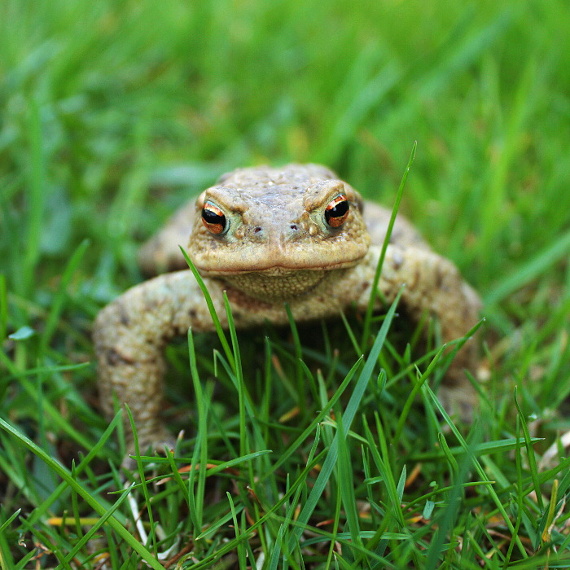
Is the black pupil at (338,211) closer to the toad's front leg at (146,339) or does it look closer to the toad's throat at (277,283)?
the toad's throat at (277,283)

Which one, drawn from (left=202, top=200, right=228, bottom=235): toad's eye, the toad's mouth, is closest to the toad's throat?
the toad's mouth

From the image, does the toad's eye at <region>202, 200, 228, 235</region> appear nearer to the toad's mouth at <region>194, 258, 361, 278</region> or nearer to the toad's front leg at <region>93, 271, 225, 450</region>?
the toad's mouth at <region>194, 258, 361, 278</region>

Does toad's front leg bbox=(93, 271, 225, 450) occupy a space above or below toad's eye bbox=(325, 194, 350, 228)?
below

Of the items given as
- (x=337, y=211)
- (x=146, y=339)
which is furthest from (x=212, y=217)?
(x=146, y=339)

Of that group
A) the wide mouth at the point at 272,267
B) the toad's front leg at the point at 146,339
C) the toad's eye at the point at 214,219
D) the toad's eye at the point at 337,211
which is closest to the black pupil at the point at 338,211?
the toad's eye at the point at 337,211

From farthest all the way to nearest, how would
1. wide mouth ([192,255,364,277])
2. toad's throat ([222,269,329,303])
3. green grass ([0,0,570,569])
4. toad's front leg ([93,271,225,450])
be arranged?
1. toad's front leg ([93,271,225,450])
2. toad's throat ([222,269,329,303])
3. wide mouth ([192,255,364,277])
4. green grass ([0,0,570,569])

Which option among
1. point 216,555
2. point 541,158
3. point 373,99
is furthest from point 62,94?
point 216,555

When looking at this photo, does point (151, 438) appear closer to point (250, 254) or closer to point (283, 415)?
point (283, 415)
